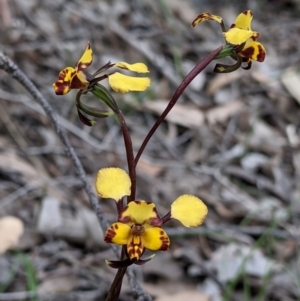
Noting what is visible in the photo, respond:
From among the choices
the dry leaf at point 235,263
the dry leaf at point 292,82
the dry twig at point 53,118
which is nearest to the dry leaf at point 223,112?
the dry leaf at point 292,82

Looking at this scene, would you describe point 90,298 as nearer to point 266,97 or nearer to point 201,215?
point 201,215

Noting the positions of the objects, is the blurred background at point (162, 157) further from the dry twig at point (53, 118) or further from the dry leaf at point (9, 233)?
the dry twig at point (53, 118)

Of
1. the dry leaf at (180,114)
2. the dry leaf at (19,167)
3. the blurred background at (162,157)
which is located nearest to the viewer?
the blurred background at (162,157)

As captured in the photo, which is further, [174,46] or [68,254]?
[174,46]

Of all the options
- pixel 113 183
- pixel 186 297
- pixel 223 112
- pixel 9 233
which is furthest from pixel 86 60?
pixel 223 112

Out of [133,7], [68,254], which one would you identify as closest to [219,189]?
[68,254]

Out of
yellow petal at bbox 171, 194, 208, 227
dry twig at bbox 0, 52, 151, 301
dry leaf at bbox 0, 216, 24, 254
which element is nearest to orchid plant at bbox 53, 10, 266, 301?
yellow petal at bbox 171, 194, 208, 227
